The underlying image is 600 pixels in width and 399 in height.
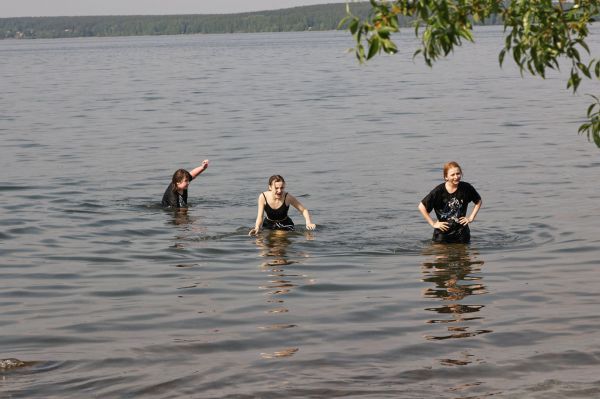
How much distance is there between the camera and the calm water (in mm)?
10445

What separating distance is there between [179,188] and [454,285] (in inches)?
319

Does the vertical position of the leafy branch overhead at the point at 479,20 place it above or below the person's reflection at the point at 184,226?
above

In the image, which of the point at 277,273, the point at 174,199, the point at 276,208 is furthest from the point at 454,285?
the point at 174,199

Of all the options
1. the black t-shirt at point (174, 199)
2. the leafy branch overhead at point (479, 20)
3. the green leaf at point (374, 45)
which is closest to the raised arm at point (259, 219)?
the black t-shirt at point (174, 199)

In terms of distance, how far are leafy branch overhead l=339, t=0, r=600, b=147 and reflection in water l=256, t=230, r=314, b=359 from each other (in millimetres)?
4273

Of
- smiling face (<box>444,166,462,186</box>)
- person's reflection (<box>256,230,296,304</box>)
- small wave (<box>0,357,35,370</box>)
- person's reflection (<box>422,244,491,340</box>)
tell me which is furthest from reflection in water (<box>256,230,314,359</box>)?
smiling face (<box>444,166,462,186</box>)

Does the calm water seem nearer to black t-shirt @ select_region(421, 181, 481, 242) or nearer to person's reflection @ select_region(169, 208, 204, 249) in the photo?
person's reflection @ select_region(169, 208, 204, 249)

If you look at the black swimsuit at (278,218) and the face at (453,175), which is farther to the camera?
the black swimsuit at (278,218)

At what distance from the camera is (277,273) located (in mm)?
15305

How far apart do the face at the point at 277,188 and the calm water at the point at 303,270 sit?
2.58 ft

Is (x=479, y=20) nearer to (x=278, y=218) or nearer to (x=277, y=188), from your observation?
(x=277, y=188)

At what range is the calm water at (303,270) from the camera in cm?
1045

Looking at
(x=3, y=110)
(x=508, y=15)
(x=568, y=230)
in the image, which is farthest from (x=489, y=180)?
(x=3, y=110)

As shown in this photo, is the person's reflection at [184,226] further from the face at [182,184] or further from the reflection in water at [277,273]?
the reflection in water at [277,273]
